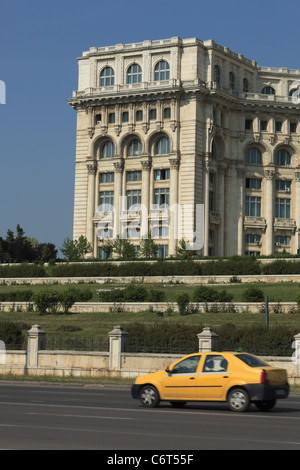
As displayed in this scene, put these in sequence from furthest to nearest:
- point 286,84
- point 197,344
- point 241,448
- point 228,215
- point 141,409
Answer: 1. point 286,84
2. point 228,215
3. point 197,344
4. point 141,409
5. point 241,448

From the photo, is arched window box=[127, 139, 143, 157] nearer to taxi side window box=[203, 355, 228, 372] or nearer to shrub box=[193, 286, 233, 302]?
shrub box=[193, 286, 233, 302]

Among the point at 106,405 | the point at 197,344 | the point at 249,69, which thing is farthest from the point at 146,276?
the point at 106,405

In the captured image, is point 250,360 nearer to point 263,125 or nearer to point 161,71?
point 161,71

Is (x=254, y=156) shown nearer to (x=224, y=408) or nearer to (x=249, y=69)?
(x=249, y=69)

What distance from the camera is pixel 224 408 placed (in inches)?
899

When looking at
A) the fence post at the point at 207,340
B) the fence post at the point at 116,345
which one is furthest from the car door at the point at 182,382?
the fence post at the point at 116,345

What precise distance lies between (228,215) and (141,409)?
75.1 metres

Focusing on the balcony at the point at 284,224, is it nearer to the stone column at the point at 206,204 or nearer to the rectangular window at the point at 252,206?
the rectangular window at the point at 252,206

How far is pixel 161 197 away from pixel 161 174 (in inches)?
99.1

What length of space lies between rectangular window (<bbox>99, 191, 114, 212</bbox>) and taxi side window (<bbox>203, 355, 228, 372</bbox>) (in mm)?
74301

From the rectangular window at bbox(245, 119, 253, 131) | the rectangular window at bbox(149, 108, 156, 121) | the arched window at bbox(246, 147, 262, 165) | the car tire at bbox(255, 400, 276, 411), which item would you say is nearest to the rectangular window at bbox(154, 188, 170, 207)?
the rectangular window at bbox(149, 108, 156, 121)

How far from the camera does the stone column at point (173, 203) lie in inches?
3583

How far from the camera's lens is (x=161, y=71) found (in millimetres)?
93875

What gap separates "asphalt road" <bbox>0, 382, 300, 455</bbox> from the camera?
14.9 meters
